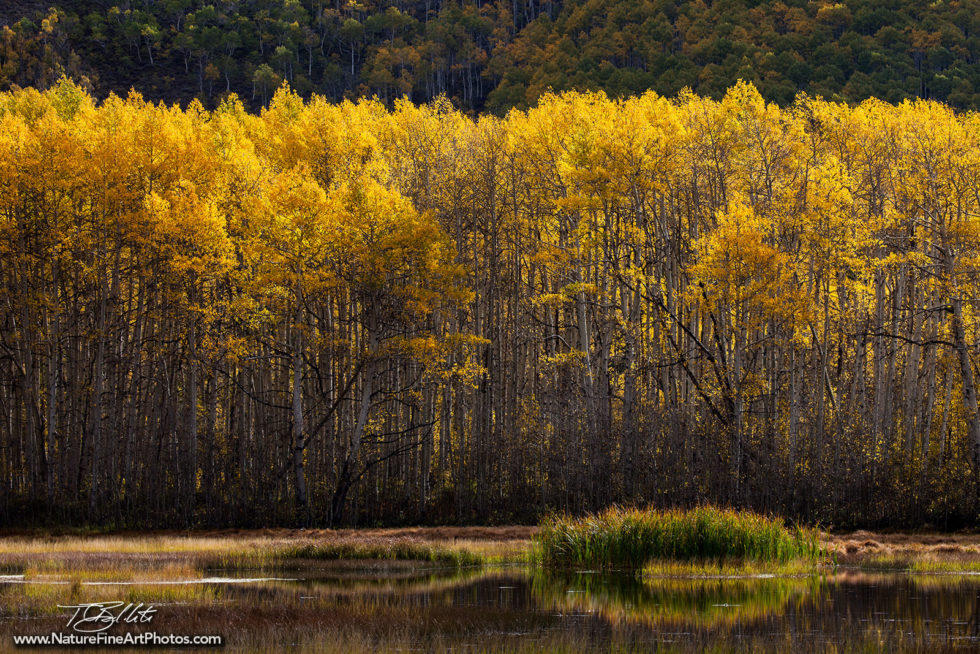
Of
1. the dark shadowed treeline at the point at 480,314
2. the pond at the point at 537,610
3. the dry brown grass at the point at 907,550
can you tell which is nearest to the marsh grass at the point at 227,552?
the pond at the point at 537,610

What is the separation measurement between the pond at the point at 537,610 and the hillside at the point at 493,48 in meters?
40.9

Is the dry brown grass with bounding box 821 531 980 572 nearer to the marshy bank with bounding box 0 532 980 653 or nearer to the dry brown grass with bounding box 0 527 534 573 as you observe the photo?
the marshy bank with bounding box 0 532 980 653

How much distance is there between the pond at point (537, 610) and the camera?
12148mm

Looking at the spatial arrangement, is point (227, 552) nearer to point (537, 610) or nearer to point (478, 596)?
point (478, 596)

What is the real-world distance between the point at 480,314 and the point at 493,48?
245ft

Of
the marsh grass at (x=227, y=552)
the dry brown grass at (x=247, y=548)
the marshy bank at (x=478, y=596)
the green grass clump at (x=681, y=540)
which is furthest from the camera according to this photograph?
the dry brown grass at (x=247, y=548)

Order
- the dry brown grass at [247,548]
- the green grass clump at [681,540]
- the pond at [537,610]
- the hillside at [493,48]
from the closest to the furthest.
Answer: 1. the pond at [537,610]
2. the green grass clump at [681,540]
3. the dry brown grass at [247,548]
4. the hillside at [493,48]

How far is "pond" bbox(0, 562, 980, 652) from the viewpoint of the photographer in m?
12.1

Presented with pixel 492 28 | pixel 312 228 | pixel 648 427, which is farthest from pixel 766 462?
pixel 492 28

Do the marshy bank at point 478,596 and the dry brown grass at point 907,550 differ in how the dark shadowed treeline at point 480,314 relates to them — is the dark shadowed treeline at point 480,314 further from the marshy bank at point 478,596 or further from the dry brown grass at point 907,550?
the marshy bank at point 478,596

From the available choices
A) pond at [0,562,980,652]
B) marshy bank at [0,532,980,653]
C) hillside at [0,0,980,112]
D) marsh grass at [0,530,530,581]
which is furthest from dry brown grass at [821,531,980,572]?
hillside at [0,0,980,112]

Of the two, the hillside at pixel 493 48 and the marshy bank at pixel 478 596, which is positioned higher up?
the hillside at pixel 493 48

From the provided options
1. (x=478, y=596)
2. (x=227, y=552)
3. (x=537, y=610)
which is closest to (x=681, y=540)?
(x=478, y=596)

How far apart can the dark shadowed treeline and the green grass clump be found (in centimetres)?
834
